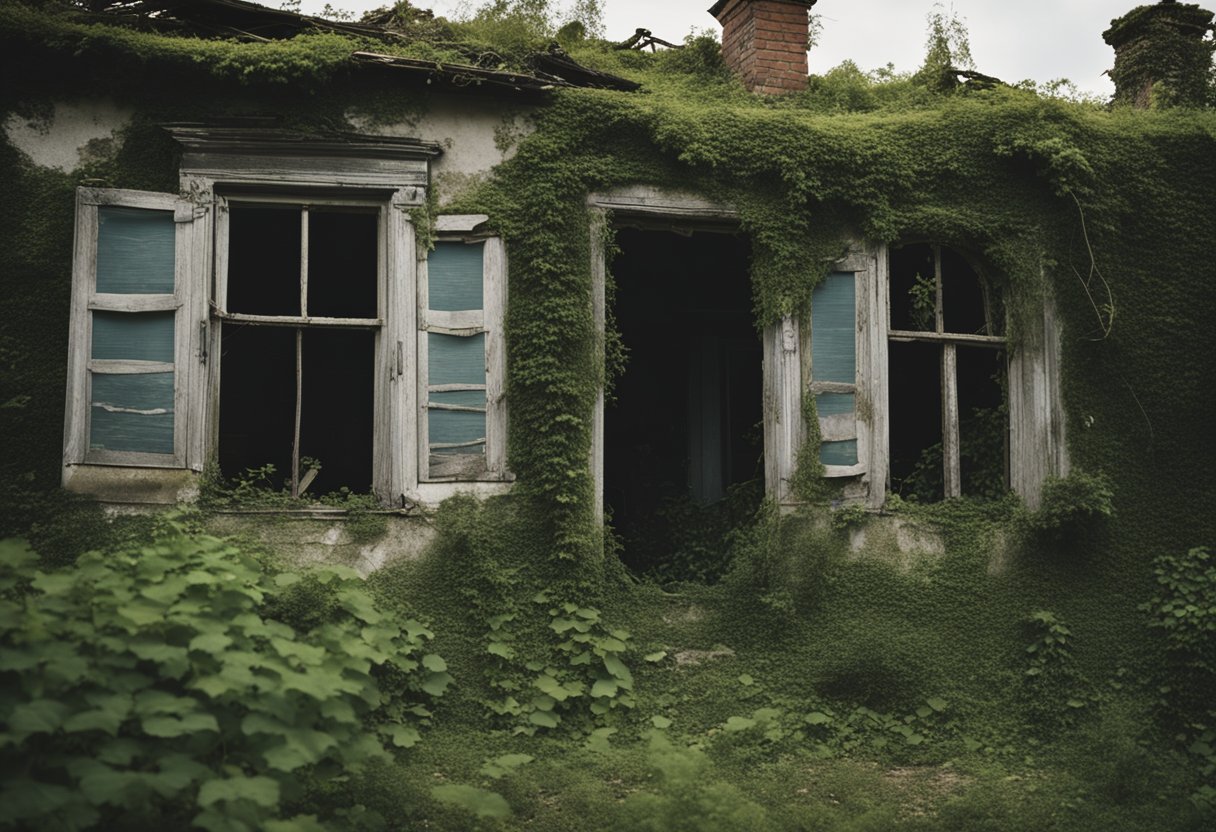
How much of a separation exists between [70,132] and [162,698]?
4209 mm

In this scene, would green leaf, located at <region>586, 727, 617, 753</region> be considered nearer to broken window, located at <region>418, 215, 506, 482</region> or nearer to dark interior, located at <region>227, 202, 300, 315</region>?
broken window, located at <region>418, 215, 506, 482</region>

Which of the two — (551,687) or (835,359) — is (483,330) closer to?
(551,687)

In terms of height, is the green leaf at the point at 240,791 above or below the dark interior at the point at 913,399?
below

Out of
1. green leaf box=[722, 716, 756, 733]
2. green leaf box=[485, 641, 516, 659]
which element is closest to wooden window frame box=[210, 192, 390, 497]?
green leaf box=[485, 641, 516, 659]

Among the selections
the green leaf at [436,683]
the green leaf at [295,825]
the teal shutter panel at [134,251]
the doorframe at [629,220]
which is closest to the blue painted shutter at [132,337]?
the teal shutter panel at [134,251]

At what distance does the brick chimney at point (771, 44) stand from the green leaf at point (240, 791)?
6.57 metres

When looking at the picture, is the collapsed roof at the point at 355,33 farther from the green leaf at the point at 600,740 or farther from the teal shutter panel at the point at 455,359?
the green leaf at the point at 600,740

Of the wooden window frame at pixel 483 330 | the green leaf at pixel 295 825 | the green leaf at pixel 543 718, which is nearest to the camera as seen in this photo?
the green leaf at pixel 295 825

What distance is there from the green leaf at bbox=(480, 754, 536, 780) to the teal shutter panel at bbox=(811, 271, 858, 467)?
291 centimetres

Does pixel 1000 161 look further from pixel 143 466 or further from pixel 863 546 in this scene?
pixel 143 466

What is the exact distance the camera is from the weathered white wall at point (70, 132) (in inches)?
284

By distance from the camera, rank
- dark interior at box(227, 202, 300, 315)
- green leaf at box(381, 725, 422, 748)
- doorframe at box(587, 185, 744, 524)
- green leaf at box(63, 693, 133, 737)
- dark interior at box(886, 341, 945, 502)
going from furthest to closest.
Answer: dark interior at box(227, 202, 300, 315)
dark interior at box(886, 341, 945, 502)
doorframe at box(587, 185, 744, 524)
green leaf at box(381, 725, 422, 748)
green leaf at box(63, 693, 133, 737)

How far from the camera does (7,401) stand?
697cm

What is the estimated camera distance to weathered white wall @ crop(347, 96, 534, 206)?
771cm
